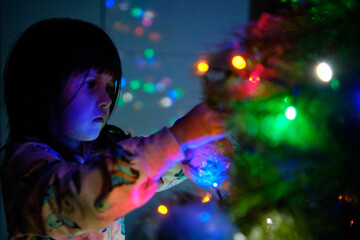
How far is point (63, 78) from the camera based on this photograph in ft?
A: 2.07

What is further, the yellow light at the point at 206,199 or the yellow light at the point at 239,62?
the yellow light at the point at 206,199

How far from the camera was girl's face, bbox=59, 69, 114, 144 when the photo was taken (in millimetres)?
602

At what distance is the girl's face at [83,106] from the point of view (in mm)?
602

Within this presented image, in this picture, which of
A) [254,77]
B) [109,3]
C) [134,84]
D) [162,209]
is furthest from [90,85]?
[109,3]

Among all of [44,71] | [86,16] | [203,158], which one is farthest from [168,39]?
[203,158]

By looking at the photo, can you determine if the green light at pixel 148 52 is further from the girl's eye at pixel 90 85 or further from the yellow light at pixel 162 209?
the yellow light at pixel 162 209

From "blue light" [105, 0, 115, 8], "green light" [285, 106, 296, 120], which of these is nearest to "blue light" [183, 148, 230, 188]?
"green light" [285, 106, 296, 120]

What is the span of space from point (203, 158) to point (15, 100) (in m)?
0.52

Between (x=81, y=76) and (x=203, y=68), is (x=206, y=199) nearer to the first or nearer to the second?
(x=203, y=68)

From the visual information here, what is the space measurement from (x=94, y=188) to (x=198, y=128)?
0.15m

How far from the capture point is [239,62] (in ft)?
1.07

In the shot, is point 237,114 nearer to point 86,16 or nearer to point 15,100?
point 15,100

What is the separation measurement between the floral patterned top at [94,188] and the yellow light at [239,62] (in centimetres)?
13

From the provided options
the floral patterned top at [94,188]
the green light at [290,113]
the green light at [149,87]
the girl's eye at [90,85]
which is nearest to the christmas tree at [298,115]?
the green light at [290,113]
